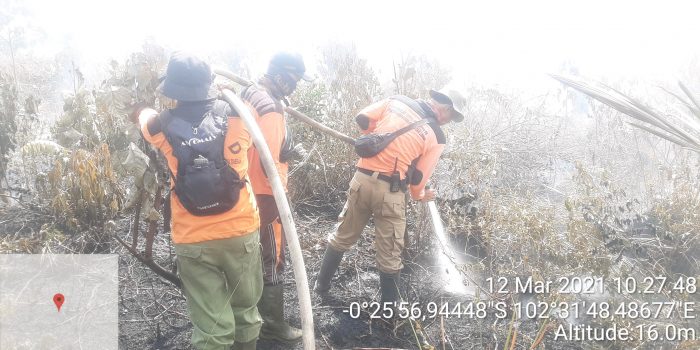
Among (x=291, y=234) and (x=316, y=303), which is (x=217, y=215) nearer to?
(x=291, y=234)

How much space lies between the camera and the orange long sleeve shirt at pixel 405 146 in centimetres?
343

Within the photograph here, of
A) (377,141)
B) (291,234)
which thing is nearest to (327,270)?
(377,141)

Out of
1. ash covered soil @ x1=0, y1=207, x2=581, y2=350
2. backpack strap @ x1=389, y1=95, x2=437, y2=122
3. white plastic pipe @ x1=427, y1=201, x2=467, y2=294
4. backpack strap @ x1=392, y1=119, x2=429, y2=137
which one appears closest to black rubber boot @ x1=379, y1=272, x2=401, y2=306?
ash covered soil @ x1=0, y1=207, x2=581, y2=350

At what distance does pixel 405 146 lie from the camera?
11.2 ft

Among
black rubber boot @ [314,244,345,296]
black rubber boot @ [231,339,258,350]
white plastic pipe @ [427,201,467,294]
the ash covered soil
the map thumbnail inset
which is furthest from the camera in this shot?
white plastic pipe @ [427,201,467,294]

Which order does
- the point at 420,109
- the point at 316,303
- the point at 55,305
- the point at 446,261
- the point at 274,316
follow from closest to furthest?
the point at 55,305, the point at 274,316, the point at 420,109, the point at 316,303, the point at 446,261

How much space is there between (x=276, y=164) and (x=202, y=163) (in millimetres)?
709

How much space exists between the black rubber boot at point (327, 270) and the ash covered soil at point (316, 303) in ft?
0.30

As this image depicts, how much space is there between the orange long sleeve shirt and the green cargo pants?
127cm

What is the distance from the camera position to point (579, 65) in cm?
998

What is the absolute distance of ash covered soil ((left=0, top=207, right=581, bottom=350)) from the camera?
3.11 metres

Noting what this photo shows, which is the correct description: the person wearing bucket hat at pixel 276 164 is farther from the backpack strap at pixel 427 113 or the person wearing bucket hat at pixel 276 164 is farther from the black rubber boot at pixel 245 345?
the backpack strap at pixel 427 113

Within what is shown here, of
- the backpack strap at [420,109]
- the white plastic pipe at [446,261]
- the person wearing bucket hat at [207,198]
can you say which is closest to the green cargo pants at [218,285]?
the person wearing bucket hat at [207,198]

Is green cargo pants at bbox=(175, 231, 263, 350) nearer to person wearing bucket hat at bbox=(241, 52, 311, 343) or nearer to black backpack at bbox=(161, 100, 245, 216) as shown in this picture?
black backpack at bbox=(161, 100, 245, 216)
